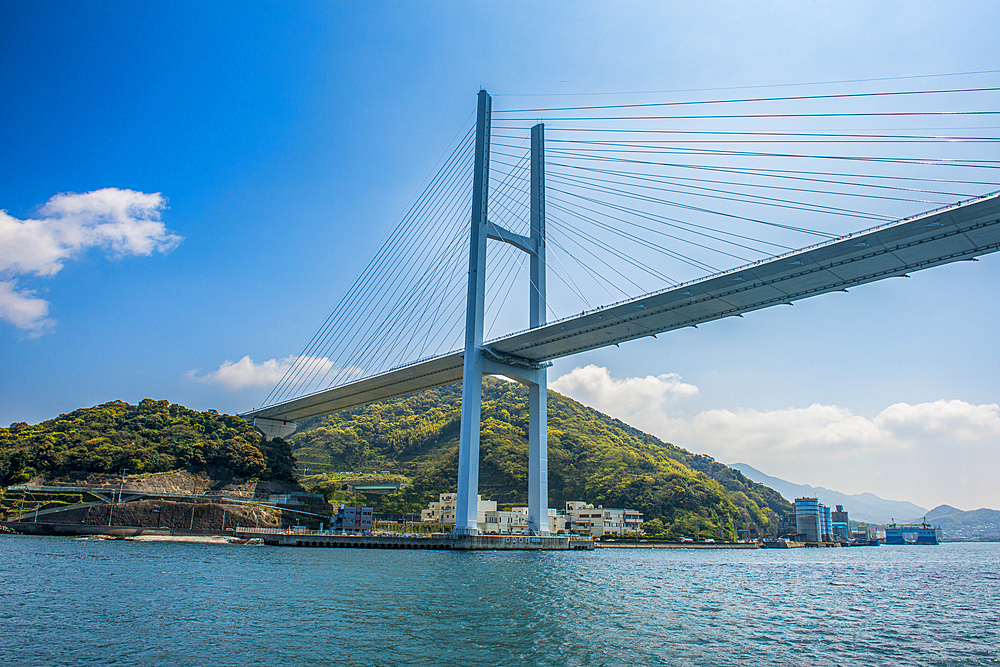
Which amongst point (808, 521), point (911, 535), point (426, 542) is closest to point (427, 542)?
point (426, 542)

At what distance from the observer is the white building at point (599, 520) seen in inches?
2136

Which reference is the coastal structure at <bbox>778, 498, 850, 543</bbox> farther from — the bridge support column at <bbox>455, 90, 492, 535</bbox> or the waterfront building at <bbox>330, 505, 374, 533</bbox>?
the bridge support column at <bbox>455, 90, 492, 535</bbox>

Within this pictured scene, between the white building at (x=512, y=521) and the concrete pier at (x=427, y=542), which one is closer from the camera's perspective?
the concrete pier at (x=427, y=542)

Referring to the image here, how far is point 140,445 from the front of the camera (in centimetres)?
4272

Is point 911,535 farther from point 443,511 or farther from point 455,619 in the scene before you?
point 455,619

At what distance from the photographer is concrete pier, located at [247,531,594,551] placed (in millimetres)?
30516

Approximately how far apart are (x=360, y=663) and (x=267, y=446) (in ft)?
144

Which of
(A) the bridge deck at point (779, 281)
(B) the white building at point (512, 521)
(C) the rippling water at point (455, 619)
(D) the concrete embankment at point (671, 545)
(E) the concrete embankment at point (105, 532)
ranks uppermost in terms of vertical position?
(A) the bridge deck at point (779, 281)

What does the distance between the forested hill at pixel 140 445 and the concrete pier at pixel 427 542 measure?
11.2 meters

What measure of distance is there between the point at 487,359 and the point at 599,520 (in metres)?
27.8

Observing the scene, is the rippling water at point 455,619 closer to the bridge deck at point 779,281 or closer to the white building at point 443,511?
Result: the bridge deck at point 779,281

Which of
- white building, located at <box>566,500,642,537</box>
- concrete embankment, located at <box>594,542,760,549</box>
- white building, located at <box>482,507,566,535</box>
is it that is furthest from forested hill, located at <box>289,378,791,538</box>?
white building, located at <box>482,507,566,535</box>

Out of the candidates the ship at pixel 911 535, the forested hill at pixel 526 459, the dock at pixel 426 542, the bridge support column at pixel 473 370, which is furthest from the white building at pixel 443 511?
the ship at pixel 911 535

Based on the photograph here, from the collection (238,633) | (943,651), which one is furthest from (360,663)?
(943,651)
